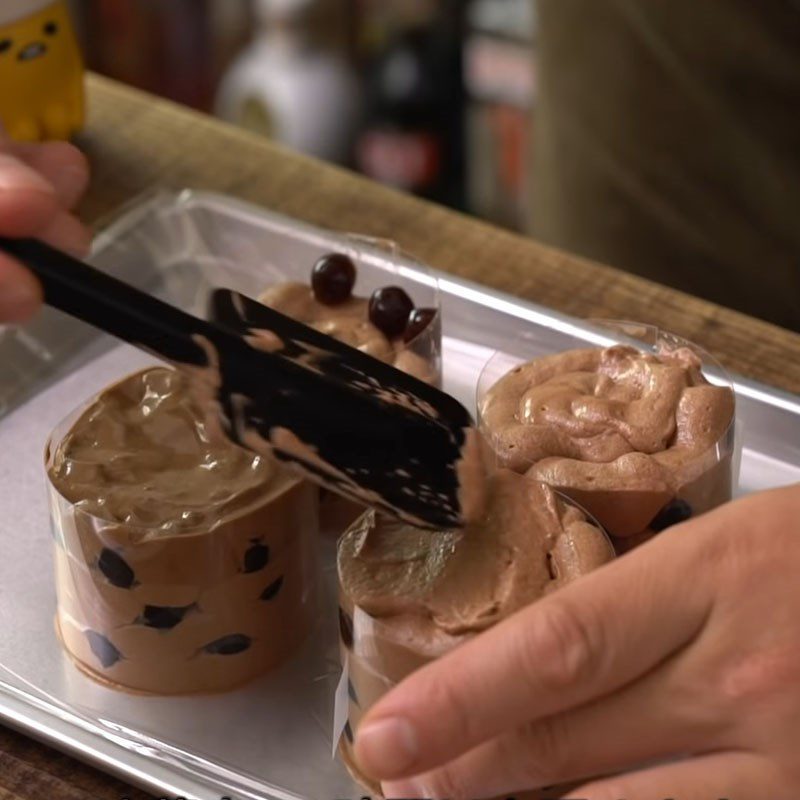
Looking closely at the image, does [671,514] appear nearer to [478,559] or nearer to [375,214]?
Result: [478,559]

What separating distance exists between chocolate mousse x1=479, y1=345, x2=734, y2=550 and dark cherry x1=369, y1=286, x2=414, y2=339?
0.34 feet

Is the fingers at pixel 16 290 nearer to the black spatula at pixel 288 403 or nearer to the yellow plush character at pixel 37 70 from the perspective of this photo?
the black spatula at pixel 288 403

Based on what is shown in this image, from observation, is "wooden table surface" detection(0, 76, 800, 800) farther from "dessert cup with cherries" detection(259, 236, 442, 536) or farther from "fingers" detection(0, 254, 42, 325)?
"fingers" detection(0, 254, 42, 325)

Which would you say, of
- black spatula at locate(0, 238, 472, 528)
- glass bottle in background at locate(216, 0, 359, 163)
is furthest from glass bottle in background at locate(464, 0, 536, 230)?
black spatula at locate(0, 238, 472, 528)

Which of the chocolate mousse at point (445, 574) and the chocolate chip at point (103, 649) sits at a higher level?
the chocolate mousse at point (445, 574)

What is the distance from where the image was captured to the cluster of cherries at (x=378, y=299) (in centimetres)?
103

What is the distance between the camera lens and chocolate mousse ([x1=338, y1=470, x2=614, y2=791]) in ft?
2.49

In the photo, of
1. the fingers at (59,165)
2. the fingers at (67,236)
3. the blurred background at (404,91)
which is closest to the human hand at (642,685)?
the fingers at (67,236)

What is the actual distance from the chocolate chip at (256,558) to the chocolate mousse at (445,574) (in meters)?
0.07

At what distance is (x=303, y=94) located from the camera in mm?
2109

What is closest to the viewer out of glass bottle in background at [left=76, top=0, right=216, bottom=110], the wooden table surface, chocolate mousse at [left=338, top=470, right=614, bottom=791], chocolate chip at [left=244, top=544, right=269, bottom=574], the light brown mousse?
chocolate mousse at [left=338, top=470, right=614, bottom=791]

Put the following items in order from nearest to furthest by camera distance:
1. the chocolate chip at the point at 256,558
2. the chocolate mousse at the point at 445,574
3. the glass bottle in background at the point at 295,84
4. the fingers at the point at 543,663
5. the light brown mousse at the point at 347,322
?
1. the fingers at the point at 543,663
2. the chocolate mousse at the point at 445,574
3. the chocolate chip at the point at 256,558
4. the light brown mousse at the point at 347,322
5. the glass bottle in background at the point at 295,84

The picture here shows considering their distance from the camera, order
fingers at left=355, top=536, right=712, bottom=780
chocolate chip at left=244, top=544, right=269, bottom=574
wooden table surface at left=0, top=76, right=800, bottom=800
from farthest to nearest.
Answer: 1. wooden table surface at left=0, top=76, right=800, bottom=800
2. chocolate chip at left=244, top=544, right=269, bottom=574
3. fingers at left=355, top=536, right=712, bottom=780

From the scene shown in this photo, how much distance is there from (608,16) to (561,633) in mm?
900
